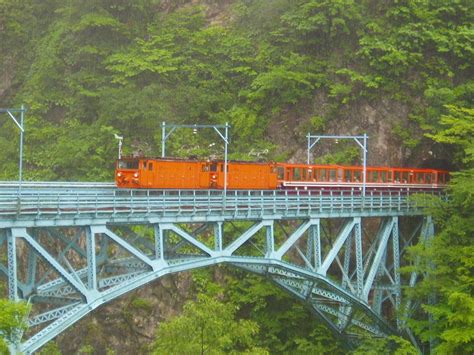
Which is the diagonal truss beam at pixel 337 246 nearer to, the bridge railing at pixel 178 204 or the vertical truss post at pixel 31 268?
the bridge railing at pixel 178 204

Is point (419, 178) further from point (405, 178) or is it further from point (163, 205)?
point (163, 205)

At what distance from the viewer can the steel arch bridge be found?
23.7m

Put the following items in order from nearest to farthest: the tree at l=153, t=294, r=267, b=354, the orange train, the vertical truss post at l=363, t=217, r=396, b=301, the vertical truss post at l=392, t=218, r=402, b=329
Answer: the tree at l=153, t=294, r=267, b=354
the orange train
the vertical truss post at l=363, t=217, r=396, b=301
the vertical truss post at l=392, t=218, r=402, b=329

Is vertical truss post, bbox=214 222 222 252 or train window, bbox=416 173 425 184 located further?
train window, bbox=416 173 425 184

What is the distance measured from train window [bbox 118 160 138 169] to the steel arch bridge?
3.44 ft

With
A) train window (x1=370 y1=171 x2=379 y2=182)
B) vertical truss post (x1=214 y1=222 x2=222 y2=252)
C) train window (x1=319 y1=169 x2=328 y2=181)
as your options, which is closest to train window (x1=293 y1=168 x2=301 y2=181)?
train window (x1=319 y1=169 x2=328 y2=181)

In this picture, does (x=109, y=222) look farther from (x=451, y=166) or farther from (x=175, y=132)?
(x=451, y=166)

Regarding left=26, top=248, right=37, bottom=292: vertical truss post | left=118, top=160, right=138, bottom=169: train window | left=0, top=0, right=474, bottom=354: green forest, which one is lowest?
left=26, top=248, right=37, bottom=292: vertical truss post

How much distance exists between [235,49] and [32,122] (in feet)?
43.6

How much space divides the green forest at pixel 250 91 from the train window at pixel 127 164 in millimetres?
9043

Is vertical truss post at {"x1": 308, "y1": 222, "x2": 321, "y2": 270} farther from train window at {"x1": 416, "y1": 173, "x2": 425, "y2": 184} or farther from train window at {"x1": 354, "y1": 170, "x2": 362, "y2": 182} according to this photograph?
train window at {"x1": 416, "y1": 173, "x2": 425, "y2": 184}

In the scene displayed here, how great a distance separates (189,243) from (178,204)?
56.2 inches

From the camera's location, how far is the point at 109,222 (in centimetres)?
2553

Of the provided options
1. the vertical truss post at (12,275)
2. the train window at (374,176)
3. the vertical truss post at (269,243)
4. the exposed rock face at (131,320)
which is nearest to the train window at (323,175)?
the train window at (374,176)
